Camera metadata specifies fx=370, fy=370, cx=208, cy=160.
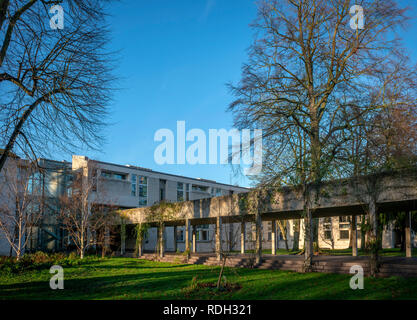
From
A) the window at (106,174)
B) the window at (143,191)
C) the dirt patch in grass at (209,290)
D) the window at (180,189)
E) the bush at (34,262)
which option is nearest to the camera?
the dirt patch in grass at (209,290)

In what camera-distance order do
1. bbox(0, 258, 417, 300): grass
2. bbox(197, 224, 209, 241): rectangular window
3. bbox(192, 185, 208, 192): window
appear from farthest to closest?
bbox(192, 185, 208, 192): window, bbox(197, 224, 209, 241): rectangular window, bbox(0, 258, 417, 300): grass

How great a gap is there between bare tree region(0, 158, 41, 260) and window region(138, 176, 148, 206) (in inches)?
497

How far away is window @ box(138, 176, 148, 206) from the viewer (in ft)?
121

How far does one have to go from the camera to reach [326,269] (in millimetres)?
14773

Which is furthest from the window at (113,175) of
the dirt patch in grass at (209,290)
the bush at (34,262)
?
the dirt patch in grass at (209,290)

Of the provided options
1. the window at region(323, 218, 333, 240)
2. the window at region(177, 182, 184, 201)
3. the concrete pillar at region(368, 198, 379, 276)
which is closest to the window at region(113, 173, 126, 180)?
the window at region(177, 182, 184, 201)

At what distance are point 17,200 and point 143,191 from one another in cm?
1531

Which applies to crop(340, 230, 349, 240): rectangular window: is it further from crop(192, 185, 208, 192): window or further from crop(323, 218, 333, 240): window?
crop(192, 185, 208, 192): window

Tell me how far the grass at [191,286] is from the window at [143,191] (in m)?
18.3

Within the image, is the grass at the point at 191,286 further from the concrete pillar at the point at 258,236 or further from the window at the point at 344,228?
the window at the point at 344,228

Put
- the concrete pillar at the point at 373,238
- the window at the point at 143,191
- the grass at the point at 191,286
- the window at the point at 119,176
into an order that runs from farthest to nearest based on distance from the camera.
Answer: the window at the point at 143,191
the window at the point at 119,176
the concrete pillar at the point at 373,238
the grass at the point at 191,286

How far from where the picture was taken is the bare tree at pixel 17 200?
2281 centimetres

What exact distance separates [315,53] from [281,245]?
1189 inches

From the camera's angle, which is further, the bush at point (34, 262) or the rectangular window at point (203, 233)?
the rectangular window at point (203, 233)
